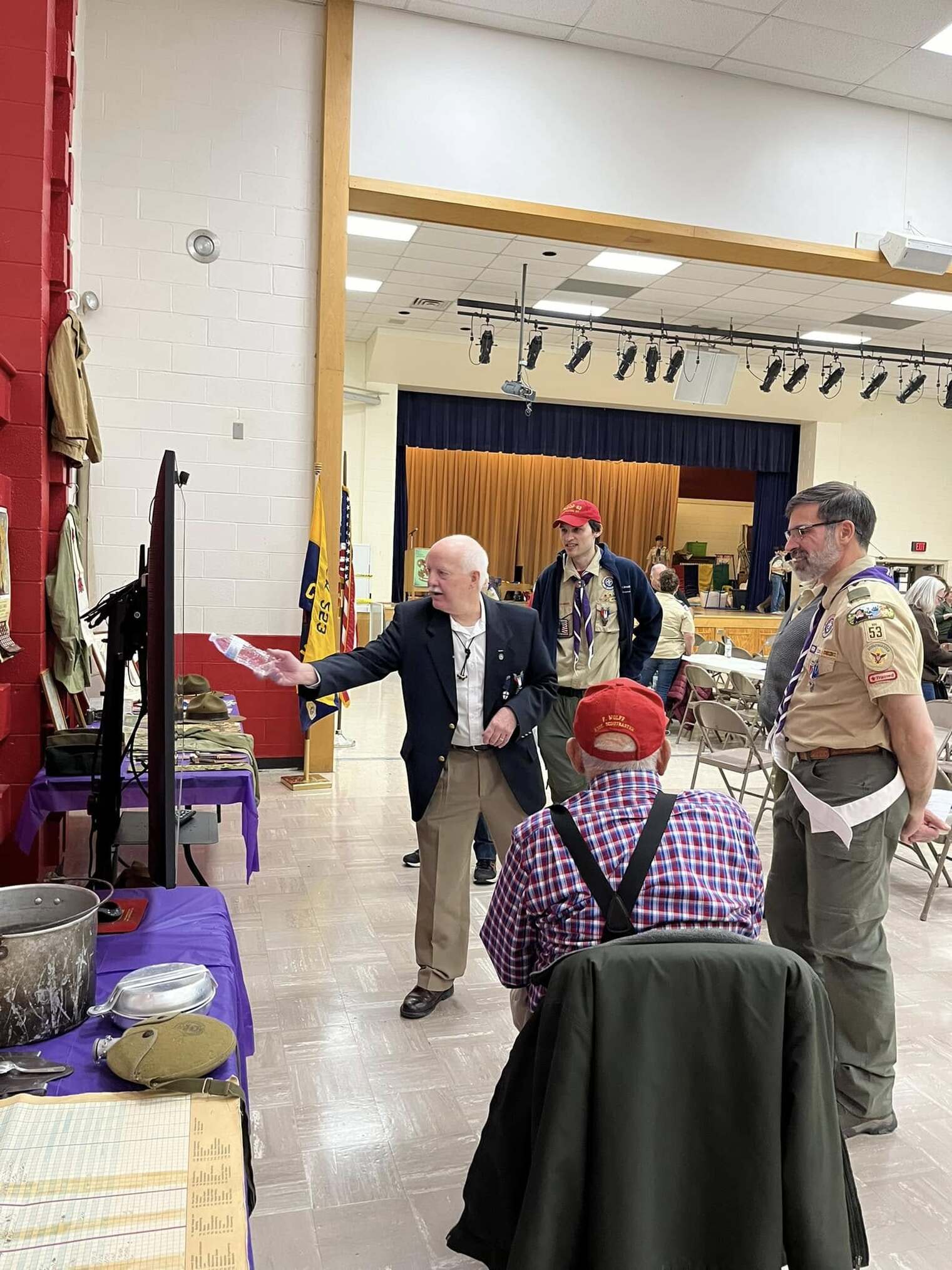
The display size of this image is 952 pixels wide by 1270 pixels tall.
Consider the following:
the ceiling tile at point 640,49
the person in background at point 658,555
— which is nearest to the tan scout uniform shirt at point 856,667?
the ceiling tile at point 640,49

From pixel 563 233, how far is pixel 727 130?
1283 mm

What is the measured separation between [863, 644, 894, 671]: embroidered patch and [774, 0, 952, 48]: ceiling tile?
4873 millimetres

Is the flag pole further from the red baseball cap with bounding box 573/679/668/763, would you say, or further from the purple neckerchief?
the red baseball cap with bounding box 573/679/668/763

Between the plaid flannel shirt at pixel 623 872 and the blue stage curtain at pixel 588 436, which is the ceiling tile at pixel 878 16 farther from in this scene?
the blue stage curtain at pixel 588 436

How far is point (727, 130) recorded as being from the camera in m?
6.23

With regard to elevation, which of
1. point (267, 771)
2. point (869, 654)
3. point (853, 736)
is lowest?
point (267, 771)

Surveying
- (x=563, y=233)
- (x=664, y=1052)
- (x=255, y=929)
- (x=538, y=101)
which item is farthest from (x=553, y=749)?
(x=538, y=101)

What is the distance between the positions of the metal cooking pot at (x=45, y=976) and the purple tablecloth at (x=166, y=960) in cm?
3

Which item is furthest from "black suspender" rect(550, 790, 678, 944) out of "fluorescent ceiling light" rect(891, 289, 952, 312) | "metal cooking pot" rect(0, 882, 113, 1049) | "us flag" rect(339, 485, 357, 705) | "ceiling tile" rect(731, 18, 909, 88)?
"fluorescent ceiling light" rect(891, 289, 952, 312)

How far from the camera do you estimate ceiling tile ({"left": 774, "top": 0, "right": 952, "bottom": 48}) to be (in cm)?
529

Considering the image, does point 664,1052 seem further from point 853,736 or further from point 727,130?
point 727,130

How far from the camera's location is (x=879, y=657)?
2.15m

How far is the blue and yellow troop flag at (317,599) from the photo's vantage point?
5.59m

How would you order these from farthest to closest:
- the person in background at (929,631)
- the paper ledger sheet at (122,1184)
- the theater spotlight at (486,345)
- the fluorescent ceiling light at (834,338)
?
the fluorescent ceiling light at (834,338) → the theater spotlight at (486,345) → the person in background at (929,631) → the paper ledger sheet at (122,1184)
